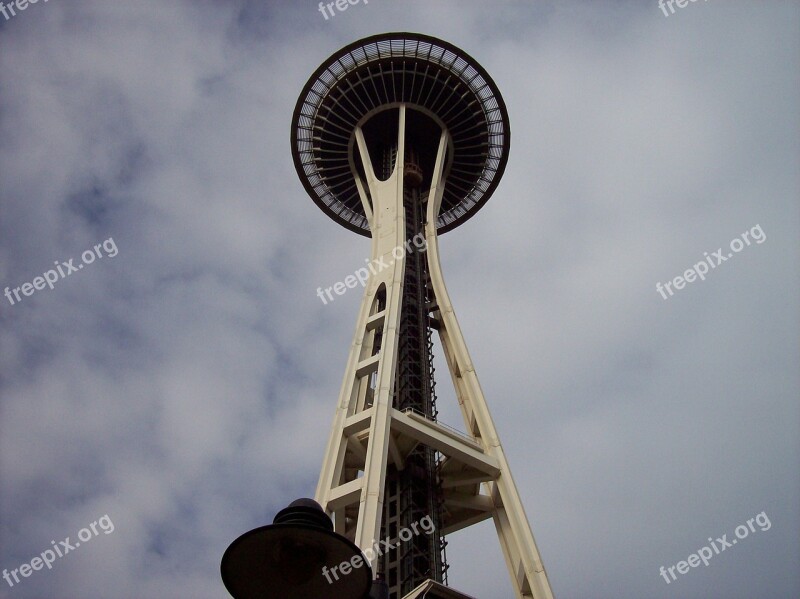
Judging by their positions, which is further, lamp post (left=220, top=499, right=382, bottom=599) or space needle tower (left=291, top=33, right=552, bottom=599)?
space needle tower (left=291, top=33, right=552, bottom=599)

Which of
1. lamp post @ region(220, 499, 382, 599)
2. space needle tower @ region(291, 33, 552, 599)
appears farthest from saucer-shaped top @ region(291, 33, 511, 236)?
lamp post @ region(220, 499, 382, 599)

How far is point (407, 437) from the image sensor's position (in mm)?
21578

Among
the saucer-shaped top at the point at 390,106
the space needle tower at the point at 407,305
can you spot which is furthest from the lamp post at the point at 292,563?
the saucer-shaped top at the point at 390,106

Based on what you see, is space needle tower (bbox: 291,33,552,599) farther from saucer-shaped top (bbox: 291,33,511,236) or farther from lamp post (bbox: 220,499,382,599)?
lamp post (bbox: 220,499,382,599)

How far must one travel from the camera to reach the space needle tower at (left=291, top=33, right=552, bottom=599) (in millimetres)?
19812

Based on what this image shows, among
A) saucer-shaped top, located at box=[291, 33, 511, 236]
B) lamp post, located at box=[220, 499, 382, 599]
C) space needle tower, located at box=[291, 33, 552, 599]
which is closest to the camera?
lamp post, located at box=[220, 499, 382, 599]

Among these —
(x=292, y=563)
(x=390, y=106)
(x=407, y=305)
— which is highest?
(x=390, y=106)

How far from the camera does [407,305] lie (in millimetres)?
27828

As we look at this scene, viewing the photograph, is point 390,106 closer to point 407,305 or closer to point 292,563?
point 407,305

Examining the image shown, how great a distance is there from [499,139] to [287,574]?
107 ft

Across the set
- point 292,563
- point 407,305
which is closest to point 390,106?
point 407,305

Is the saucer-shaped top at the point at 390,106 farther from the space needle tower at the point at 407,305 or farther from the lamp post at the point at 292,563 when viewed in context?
the lamp post at the point at 292,563

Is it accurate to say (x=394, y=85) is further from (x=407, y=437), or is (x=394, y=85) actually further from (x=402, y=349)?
(x=407, y=437)

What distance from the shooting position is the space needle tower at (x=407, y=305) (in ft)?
65.0
